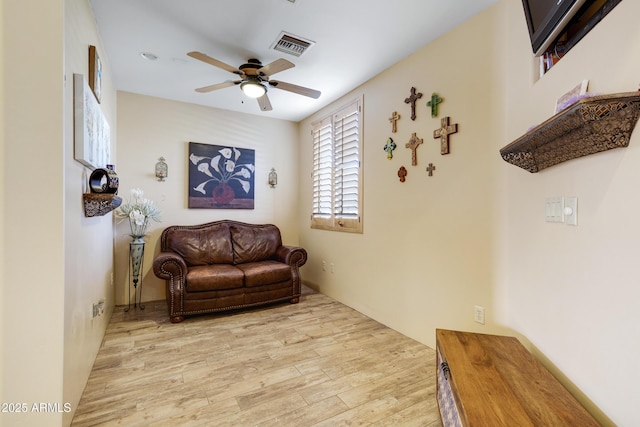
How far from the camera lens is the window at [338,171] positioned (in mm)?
3466

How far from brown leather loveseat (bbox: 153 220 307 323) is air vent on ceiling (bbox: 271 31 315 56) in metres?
2.28

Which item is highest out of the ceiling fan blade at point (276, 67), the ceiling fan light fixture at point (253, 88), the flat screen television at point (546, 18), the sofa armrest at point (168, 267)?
the ceiling fan blade at point (276, 67)

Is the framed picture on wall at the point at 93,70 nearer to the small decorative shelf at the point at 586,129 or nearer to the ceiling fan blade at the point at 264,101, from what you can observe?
the ceiling fan blade at the point at 264,101

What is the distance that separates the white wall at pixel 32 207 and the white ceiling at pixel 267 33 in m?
0.94

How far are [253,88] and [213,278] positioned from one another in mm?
2045

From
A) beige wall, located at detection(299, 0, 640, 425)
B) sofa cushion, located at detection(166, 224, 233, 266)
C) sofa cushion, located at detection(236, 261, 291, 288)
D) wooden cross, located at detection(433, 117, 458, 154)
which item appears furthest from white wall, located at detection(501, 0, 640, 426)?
sofa cushion, located at detection(166, 224, 233, 266)

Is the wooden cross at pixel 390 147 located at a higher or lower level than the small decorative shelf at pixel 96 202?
higher

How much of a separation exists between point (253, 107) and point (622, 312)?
414 cm

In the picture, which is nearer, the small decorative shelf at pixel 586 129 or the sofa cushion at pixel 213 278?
the small decorative shelf at pixel 586 129

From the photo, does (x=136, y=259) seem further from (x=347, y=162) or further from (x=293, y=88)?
(x=347, y=162)

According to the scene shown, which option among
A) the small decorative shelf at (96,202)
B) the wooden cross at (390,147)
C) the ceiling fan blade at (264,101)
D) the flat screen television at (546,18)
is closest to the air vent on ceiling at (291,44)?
the ceiling fan blade at (264,101)

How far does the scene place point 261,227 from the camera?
427cm

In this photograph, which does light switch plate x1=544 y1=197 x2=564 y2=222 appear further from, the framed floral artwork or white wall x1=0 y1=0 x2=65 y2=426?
the framed floral artwork

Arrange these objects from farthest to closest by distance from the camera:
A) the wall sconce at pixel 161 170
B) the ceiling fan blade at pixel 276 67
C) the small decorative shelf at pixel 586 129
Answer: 1. the wall sconce at pixel 161 170
2. the ceiling fan blade at pixel 276 67
3. the small decorative shelf at pixel 586 129
